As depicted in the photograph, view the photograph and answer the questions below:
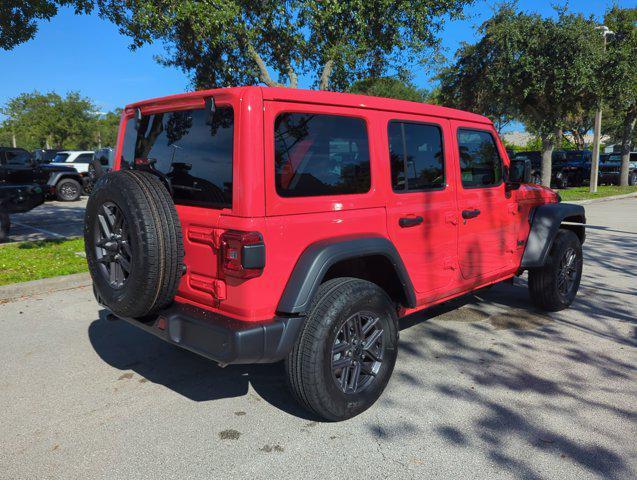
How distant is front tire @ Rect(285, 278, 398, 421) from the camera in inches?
112

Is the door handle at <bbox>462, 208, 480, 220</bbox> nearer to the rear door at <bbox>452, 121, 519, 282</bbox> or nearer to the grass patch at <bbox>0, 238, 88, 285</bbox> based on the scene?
the rear door at <bbox>452, 121, 519, 282</bbox>

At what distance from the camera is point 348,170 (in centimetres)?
315

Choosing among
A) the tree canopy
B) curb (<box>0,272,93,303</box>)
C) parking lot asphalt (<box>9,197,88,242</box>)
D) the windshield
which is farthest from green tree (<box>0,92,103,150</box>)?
curb (<box>0,272,93,303</box>)

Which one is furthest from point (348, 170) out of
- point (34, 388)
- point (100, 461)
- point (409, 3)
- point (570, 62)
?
point (570, 62)

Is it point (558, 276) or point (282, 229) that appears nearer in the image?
point (282, 229)

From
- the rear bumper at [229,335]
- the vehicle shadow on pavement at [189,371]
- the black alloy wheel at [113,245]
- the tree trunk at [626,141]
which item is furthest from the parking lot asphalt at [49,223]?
the tree trunk at [626,141]

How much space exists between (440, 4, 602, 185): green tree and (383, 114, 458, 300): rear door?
13.2m

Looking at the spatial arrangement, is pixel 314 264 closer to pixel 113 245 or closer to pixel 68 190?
pixel 113 245

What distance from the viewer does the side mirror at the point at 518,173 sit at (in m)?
4.39

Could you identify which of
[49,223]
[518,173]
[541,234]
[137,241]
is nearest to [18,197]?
[49,223]

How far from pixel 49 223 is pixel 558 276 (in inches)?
427

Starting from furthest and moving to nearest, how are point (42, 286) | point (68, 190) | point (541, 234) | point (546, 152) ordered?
point (546, 152) → point (68, 190) → point (42, 286) → point (541, 234)

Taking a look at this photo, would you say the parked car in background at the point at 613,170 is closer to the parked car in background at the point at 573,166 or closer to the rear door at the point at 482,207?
the parked car in background at the point at 573,166

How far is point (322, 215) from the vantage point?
9.66 feet
